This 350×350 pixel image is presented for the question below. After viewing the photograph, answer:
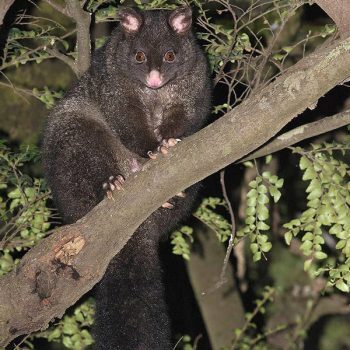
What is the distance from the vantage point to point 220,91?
316 inches

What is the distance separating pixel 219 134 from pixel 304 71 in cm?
56

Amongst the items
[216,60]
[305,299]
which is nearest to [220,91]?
[216,60]

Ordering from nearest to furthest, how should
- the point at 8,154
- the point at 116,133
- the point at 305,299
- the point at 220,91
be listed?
the point at 116,133 < the point at 8,154 < the point at 220,91 < the point at 305,299

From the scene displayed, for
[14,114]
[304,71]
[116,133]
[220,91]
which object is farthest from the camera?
[14,114]

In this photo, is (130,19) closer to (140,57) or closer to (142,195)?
(140,57)

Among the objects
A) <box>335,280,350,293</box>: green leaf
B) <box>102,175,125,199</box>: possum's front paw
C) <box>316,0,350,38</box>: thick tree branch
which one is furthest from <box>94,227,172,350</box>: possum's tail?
<box>316,0,350,38</box>: thick tree branch

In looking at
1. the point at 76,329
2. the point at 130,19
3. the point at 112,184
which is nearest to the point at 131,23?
the point at 130,19

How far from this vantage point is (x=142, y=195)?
15.7 ft

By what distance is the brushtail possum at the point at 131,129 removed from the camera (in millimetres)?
5398

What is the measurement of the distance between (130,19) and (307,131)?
4.83 feet

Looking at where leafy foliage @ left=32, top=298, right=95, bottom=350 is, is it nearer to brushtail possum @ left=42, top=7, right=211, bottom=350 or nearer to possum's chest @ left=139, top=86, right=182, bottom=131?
brushtail possum @ left=42, top=7, right=211, bottom=350

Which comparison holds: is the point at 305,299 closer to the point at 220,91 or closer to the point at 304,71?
the point at 220,91

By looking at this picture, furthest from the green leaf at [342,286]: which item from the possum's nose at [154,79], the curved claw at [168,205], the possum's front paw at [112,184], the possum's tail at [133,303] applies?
the possum's nose at [154,79]

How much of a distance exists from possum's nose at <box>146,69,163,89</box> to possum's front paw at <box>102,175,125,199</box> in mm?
684
